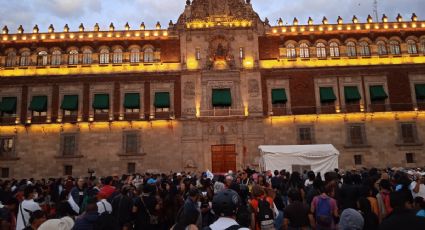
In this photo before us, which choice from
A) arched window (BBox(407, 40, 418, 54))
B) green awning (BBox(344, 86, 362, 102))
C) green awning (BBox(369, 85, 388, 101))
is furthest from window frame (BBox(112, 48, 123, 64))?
arched window (BBox(407, 40, 418, 54))

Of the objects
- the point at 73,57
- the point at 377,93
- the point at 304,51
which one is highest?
the point at 73,57

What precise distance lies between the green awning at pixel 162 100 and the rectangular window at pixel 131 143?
10.9ft

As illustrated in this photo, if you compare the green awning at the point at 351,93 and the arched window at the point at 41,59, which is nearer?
the green awning at the point at 351,93

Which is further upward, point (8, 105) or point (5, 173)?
point (8, 105)

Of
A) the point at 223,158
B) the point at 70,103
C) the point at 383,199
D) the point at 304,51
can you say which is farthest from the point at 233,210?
the point at 304,51

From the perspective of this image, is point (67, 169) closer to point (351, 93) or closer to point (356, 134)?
point (356, 134)

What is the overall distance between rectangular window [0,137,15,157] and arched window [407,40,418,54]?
125ft

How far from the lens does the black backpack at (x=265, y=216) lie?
842cm

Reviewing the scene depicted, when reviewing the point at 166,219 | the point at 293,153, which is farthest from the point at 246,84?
the point at 166,219

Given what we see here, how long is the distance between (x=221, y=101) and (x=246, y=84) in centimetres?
300

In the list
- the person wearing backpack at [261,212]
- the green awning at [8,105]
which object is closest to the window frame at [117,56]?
the green awning at [8,105]

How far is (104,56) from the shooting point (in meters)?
36.0

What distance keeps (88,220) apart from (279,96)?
94.5 feet

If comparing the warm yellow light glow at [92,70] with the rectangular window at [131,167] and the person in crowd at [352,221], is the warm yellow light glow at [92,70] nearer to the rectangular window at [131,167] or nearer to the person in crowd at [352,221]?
the rectangular window at [131,167]
